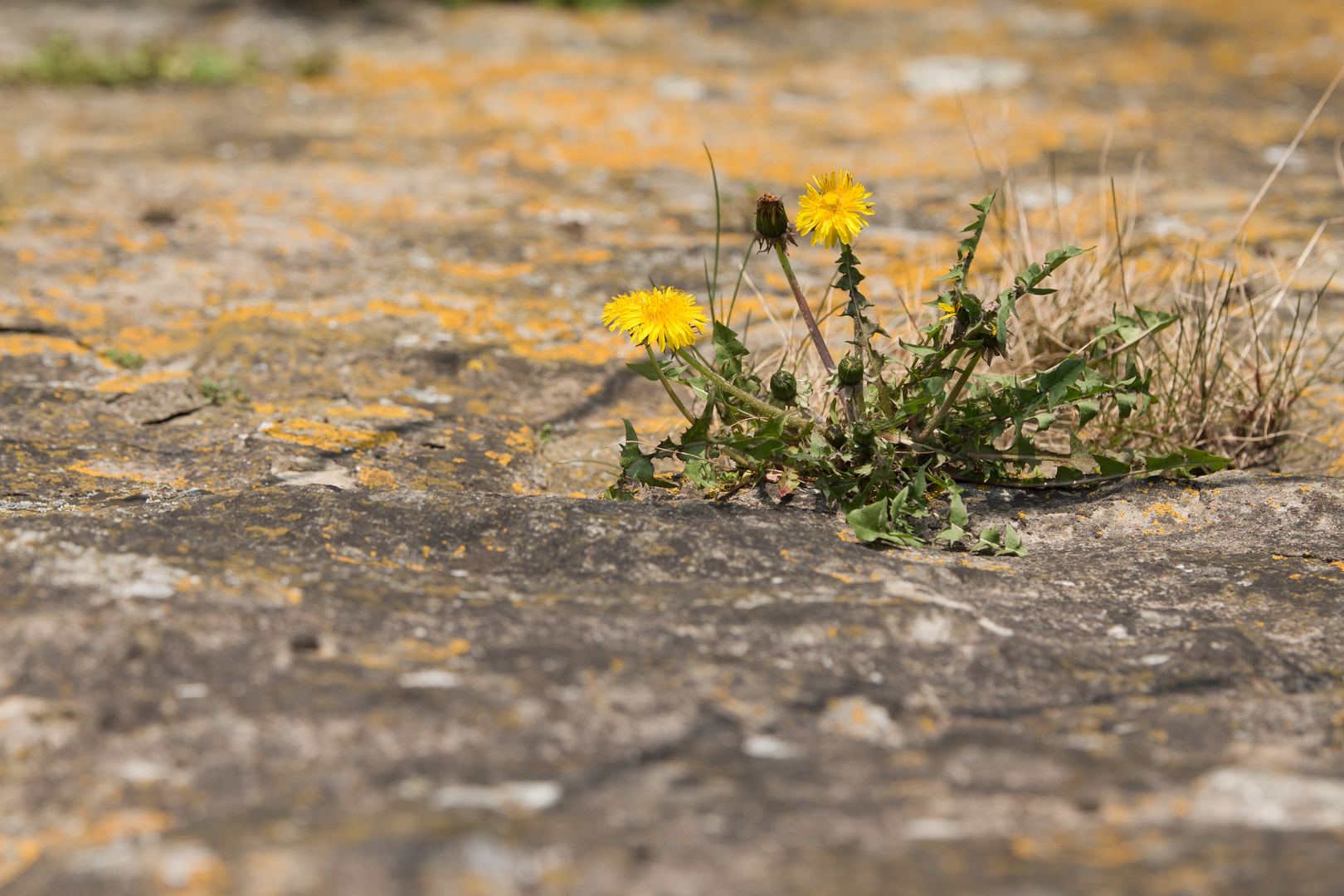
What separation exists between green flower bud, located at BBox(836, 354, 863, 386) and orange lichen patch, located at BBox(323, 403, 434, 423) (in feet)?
3.59

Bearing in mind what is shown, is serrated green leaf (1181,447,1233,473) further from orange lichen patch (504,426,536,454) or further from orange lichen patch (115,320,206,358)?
orange lichen patch (115,320,206,358)

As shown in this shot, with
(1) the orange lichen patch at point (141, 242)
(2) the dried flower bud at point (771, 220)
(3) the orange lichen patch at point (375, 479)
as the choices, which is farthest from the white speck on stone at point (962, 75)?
(3) the orange lichen patch at point (375, 479)

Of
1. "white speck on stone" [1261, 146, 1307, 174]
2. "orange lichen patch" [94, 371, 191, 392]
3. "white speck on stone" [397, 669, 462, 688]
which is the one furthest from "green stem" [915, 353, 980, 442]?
"white speck on stone" [1261, 146, 1307, 174]

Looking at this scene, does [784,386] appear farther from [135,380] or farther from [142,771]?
[135,380]

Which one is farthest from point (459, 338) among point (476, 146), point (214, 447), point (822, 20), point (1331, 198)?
point (822, 20)

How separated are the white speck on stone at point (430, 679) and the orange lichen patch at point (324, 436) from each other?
44.7 inches

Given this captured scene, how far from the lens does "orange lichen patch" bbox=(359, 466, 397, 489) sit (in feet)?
6.96

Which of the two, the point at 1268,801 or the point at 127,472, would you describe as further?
the point at 127,472

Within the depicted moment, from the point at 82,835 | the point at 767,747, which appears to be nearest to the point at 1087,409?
the point at 767,747

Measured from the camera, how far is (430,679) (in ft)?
4.02

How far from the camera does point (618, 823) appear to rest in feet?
3.31

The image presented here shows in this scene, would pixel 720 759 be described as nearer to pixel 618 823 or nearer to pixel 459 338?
pixel 618 823

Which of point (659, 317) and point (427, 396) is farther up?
point (659, 317)

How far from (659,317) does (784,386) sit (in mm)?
286
